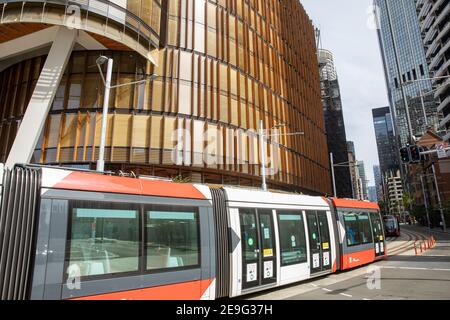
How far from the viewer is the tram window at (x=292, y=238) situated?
33.1ft

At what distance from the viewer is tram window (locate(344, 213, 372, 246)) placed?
14033 mm

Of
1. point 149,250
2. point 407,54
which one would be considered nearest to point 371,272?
point 149,250

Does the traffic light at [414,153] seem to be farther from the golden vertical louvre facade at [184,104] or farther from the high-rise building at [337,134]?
the high-rise building at [337,134]

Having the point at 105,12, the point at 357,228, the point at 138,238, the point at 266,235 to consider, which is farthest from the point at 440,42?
the point at 138,238

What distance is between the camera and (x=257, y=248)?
9.18 metres

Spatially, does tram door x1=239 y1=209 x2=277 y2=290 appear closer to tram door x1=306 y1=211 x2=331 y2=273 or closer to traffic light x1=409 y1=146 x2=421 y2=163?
tram door x1=306 y1=211 x2=331 y2=273

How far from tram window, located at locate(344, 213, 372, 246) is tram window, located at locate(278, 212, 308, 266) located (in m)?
3.88

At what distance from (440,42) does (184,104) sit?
65996 millimetres

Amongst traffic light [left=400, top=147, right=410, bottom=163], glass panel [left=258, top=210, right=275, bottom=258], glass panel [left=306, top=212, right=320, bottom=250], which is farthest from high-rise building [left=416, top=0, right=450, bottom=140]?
glass panel [left=258, top=210, right=275, bottom=258]

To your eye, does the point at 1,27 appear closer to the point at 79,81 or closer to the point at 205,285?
the point at 79,81

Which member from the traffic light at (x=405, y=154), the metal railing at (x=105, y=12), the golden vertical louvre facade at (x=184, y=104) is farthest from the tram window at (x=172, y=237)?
the metal railing at (x=105, y=12)

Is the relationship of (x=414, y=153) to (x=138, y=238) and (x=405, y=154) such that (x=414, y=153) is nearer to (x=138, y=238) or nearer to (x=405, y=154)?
(x=405, y=154)

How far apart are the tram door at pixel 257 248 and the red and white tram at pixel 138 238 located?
3 cm

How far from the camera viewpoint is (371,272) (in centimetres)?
1338
